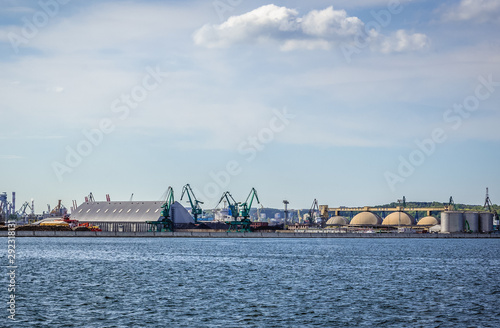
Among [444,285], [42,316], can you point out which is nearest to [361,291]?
[444,285]

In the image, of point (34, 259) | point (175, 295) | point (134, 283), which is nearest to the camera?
point (175, 295)

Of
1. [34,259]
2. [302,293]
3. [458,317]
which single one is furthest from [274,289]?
[34,259]

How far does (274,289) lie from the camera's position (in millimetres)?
56625

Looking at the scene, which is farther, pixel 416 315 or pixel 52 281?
pixel 52 281

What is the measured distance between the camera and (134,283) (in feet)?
202

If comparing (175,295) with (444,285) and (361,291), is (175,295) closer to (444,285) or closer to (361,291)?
(361,291)

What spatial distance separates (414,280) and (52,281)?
34.8 metres

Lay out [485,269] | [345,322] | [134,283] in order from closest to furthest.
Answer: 1. [345,322]
2. [134,283]
3. [485,269]

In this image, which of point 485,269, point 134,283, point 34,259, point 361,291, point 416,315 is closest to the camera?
point 416,315

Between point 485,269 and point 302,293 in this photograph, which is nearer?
point 302,293

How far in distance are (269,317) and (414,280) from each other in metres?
29.2

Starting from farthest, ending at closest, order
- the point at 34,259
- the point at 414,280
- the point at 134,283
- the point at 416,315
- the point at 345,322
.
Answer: the point at 34,259
the point at 414,280
the point at 134,283
the point at 416,315
the point at 345,322

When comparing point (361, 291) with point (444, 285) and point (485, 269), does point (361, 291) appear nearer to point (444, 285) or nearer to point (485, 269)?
point (444, 285)

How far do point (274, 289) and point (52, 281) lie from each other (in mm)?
21091
